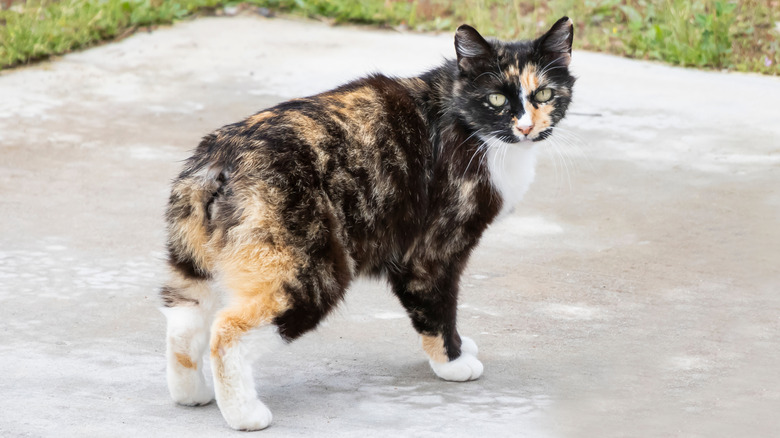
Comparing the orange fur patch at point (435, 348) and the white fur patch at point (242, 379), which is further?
the orange fur patch at point (435, 348)

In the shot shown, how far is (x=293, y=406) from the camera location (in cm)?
361

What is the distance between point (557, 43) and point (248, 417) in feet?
5.82

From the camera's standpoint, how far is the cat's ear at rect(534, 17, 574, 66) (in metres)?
3.87

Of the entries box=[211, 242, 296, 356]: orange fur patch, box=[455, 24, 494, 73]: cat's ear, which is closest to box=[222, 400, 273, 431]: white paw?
box=[211, 242, 296, 356]: orange fur patch

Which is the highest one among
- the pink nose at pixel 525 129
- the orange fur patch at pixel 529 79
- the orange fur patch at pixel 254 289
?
the orange fur patch at pixel 529 79

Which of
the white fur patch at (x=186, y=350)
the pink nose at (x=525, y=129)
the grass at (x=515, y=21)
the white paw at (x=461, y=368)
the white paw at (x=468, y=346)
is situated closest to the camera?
the white fur patch at (x=186, y=350)

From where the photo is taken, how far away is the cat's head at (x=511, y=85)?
12.4ft

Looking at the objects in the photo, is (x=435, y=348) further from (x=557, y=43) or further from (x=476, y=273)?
(x=557, y=43)

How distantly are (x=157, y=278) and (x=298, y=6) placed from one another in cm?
482

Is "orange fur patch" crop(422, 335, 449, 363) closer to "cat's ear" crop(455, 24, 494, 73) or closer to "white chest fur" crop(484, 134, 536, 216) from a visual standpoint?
"white chest fur" crop(484, 134, 536, 216)

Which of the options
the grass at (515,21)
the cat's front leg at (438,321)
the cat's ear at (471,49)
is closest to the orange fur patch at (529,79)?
the cat's ear at (471,49)

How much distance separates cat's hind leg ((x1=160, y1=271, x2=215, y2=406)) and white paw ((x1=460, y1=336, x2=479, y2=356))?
39.2 inches

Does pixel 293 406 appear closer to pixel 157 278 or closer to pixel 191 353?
pixel 191 353

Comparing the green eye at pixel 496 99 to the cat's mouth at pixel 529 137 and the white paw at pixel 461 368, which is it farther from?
the white paw at pixel 461 368
